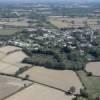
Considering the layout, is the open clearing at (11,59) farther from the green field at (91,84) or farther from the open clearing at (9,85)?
the green field at (91,84)

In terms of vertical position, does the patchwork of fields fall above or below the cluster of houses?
above

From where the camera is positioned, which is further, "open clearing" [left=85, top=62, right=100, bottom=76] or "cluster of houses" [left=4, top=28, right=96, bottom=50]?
"cluster of houses" [left=4, top=28, right=96, bottom=50]

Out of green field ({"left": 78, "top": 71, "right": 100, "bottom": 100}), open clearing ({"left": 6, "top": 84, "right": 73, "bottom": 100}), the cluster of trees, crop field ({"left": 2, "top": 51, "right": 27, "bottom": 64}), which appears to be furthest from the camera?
the cluster of trees

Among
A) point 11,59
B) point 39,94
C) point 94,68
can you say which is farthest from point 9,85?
point 94,68

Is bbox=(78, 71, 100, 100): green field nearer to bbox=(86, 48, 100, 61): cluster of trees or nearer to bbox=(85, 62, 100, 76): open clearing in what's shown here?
bbox=(85, 62, 100, 76): open clearing

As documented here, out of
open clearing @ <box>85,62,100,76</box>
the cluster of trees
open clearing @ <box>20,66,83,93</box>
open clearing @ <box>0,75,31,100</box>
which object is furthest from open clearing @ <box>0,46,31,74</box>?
the cluster of trees

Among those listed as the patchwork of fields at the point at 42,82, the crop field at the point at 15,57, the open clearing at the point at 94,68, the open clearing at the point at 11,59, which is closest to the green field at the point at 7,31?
the open clearing at the point at 11,59
